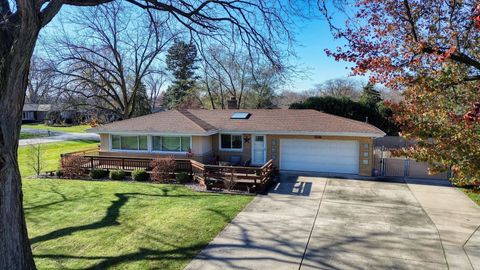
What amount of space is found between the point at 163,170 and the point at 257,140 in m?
5.83

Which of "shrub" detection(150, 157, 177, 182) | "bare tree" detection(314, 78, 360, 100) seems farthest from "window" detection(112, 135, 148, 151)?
"bare tree" detection(314, 78, 360, 100)

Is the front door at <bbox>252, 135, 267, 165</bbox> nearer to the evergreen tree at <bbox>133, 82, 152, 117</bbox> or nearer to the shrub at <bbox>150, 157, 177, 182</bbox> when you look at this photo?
the shrub at <bbox>150, 157, 177, 182</bbox>

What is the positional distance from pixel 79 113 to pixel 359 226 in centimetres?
2427

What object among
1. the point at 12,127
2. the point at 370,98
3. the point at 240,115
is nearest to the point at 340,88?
the point at 370,98

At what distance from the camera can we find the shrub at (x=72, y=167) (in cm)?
1795

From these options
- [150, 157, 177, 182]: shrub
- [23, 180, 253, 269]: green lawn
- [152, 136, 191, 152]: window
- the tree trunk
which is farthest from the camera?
[152, 136, 191, 152]: window

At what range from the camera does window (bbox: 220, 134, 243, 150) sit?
65.0ft

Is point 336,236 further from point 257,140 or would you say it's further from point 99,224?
point 257,140

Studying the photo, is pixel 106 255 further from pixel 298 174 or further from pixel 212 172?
pixel 298 174

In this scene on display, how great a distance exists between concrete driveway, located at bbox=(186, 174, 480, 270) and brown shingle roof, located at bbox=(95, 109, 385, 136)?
5.18 metres

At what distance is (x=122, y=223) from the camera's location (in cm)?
1017

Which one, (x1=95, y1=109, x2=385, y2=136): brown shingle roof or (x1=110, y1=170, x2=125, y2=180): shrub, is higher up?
(x1=95, y1=109, x2=385, y2=136): brown shingle roof

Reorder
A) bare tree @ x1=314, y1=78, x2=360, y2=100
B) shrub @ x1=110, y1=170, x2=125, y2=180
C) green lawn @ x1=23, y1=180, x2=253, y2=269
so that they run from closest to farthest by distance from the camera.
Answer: green lawn @ x1=23, y1=180, x2=253, y2=269, shrub @ x1=110, y1=170, x2=125, y2=180, bare tree @ x1=314, y1=78, x2=360, y2=100

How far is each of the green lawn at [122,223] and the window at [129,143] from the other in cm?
406
